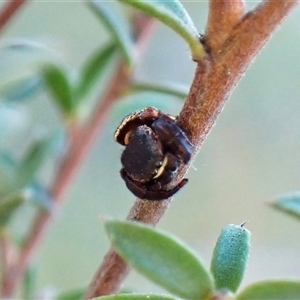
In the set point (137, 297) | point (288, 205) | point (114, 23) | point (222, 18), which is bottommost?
point (137, 297)

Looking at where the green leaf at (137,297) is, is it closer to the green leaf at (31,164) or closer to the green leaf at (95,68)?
the green leaf at (31,164)

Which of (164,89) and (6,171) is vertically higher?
(164,89)

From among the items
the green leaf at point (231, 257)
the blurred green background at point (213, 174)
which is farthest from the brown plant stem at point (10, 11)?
the green leaf at point (231, 257)

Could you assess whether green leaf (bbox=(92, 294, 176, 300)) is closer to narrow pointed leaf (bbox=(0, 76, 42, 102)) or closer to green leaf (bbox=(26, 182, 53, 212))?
green leaf (bbox=(26, 182, 53, 212))

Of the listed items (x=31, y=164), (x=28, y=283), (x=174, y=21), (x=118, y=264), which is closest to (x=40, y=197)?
(x=31, y=164)

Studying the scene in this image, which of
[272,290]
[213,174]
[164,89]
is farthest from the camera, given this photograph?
[213,174]

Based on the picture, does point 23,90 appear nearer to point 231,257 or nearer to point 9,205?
point 9,205
